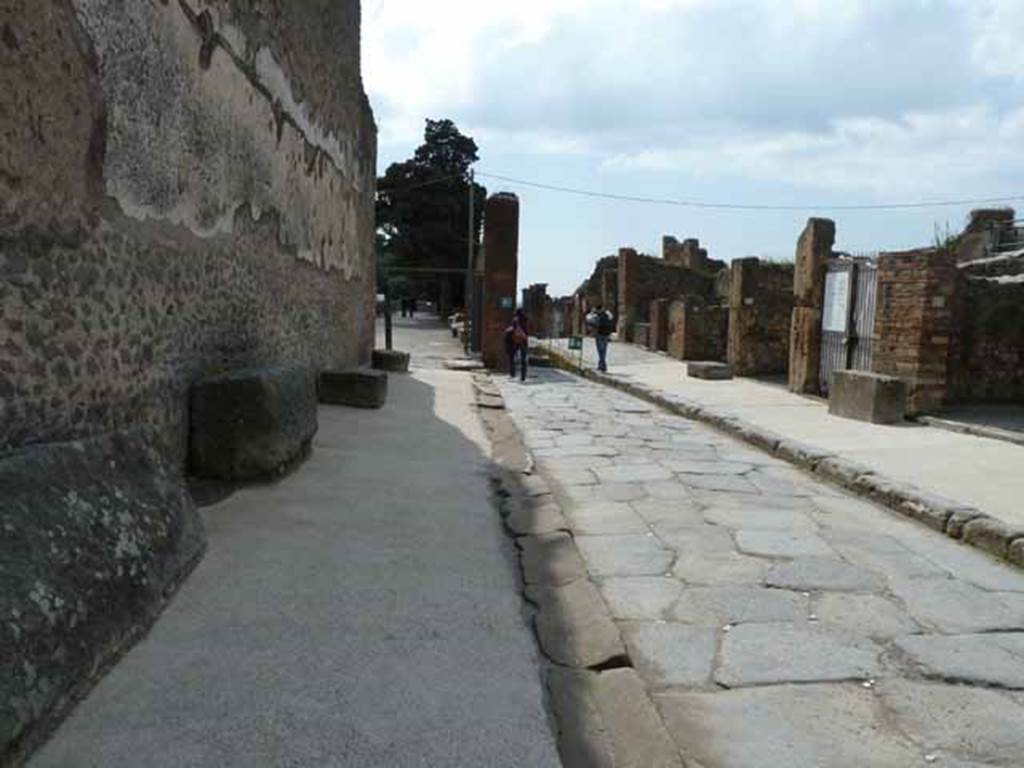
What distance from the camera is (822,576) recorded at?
3465 mm

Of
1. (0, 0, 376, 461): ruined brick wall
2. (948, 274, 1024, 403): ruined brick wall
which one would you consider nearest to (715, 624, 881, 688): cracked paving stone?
(0, 0, 376, 461): ruined brick wall

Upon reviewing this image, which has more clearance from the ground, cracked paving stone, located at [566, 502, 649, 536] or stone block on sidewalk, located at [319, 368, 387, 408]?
stone block on sidewalk, located at [319, 368, 387, 408]

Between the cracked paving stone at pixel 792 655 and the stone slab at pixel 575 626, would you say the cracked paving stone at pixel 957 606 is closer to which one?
the cracked paving stone at pixel 792 655

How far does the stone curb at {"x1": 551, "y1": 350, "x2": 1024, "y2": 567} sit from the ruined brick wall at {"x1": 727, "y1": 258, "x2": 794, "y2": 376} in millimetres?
5884

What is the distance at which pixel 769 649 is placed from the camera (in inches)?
107

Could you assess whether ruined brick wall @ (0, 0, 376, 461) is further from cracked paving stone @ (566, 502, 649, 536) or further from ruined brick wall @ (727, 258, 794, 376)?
ruined brick wall @ (727, 258, 794, 376)

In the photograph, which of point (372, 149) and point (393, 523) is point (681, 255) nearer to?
point (372, 149)

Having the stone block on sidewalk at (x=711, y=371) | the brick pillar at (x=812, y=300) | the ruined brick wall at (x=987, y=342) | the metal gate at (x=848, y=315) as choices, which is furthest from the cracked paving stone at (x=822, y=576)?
the stone block on sidewalk at (x=711, y=371)

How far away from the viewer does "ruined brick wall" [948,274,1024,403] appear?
8.93m

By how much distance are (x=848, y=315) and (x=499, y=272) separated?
692 centimetres

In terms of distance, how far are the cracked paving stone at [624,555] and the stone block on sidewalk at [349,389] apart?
12.2ft

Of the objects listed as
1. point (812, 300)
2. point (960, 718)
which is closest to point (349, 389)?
point (960, 718)

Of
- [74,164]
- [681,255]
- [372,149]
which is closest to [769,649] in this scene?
[74,164]

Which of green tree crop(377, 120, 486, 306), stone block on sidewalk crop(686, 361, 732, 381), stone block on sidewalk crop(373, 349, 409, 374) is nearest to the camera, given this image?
stone block on sidewalk crop(373, 349, 409, 374)
